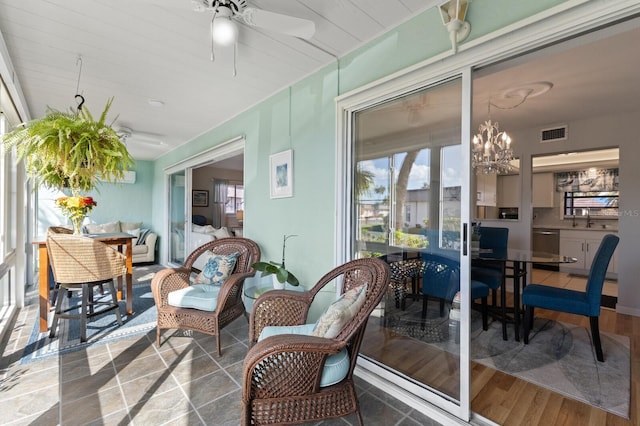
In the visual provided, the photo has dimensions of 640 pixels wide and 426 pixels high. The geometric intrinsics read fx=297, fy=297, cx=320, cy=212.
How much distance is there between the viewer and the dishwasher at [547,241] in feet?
19.7

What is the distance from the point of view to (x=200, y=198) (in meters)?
8.04

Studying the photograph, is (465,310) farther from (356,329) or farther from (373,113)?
(373,113)

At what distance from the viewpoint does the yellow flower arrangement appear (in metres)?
2.74

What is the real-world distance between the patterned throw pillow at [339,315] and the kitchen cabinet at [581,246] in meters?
5.75

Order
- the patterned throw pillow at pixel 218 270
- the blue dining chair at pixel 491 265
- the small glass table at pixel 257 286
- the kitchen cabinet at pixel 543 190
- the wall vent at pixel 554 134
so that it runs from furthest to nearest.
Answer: the kitchen cabinet at pixel 543 190 < the wall vent at pixel 554 134 < the blue dining chair at pixel 491 265 < the patterned throw pillow at pixel 218 270 < the small glass table at pixel 257 286

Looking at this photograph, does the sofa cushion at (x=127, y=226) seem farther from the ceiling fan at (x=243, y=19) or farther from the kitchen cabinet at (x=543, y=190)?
the kitchen cabinet at (x=543, y=190)

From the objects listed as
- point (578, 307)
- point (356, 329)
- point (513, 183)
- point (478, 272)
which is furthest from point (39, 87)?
point (513, 183)

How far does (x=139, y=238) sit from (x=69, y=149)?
15.5 feet

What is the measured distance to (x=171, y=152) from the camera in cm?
601

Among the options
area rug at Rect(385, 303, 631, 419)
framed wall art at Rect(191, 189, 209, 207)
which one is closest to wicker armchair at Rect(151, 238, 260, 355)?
area rug at Rect(385, 303, 631, 419)

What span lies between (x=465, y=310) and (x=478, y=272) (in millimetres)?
1830

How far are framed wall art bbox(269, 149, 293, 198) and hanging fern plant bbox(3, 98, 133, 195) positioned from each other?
1286mm

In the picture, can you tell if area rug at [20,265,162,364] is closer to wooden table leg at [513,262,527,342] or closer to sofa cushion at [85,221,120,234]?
sofa cushion at [85,221,120,234]

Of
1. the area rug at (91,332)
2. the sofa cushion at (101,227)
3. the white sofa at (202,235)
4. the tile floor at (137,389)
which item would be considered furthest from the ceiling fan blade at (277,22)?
the sofa cushion at (101,227)
